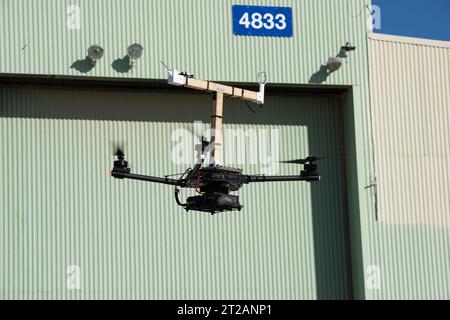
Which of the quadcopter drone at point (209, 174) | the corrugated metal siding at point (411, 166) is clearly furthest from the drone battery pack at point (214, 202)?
the corrugated metal siding at point (411, 166)

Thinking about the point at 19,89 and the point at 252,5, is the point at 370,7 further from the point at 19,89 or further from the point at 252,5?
the point at 19,89

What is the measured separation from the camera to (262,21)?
28.4m

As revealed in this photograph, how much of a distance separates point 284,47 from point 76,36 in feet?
21.3

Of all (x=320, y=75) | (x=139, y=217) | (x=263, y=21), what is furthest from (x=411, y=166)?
(x=139, y=217)

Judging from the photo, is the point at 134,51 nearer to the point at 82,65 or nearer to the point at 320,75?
A: the point at 82,65

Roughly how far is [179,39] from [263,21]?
2.81m

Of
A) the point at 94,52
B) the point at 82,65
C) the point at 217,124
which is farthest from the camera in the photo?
the point at 82,65

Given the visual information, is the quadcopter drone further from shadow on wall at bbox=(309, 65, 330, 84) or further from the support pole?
shadow on wall at bbox=(309, 65, 330, 84)

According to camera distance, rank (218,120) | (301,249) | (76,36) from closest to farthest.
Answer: (218,120) < (76,36) < (301,249)

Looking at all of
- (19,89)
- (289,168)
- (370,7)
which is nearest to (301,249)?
(289,168)

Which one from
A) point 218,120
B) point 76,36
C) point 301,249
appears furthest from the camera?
point 301,249

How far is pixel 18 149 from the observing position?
27453 mm

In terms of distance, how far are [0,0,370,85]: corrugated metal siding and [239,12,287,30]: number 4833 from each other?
1.30 feet

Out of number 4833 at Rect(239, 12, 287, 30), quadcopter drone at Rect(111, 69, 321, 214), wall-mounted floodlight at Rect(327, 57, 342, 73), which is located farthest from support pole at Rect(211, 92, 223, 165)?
wall-mounted floodlight at Rect(327, 57, 342, 73)
